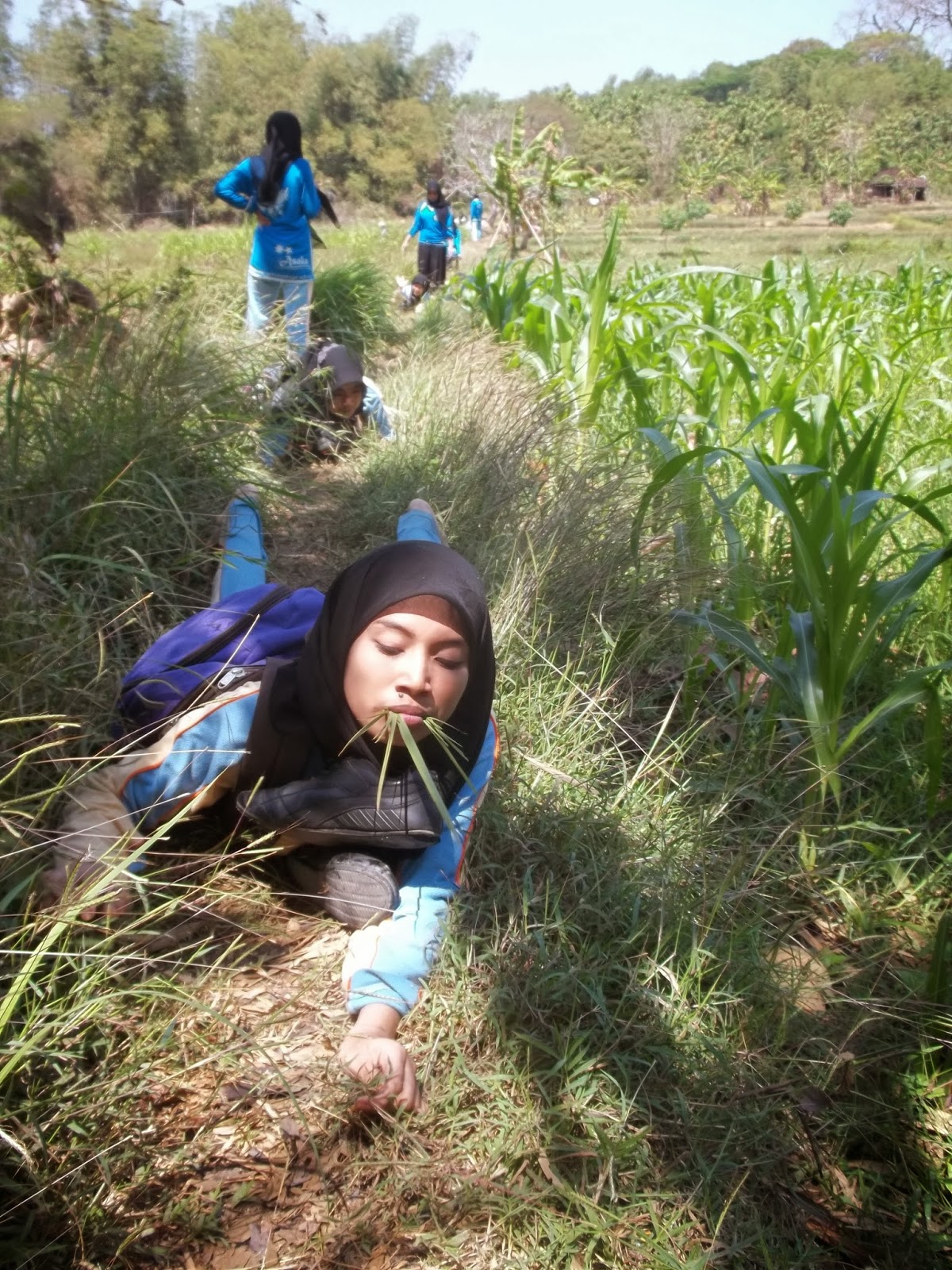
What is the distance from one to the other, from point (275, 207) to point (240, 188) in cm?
27

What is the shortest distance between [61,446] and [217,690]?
1.00 meters

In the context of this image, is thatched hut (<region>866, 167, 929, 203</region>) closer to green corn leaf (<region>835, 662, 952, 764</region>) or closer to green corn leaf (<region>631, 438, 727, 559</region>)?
green corn leaf (<region>631, 438, 727, 559</region>)

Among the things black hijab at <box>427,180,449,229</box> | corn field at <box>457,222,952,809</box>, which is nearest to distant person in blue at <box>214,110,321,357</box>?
corn field at <box>457,222,952,809</box>

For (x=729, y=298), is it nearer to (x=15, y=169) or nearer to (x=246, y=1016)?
(x=15, y=169)

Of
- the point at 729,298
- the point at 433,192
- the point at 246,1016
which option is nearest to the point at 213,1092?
the point at 246,1016

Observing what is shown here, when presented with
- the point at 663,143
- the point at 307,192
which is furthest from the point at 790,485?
the point at 663,143

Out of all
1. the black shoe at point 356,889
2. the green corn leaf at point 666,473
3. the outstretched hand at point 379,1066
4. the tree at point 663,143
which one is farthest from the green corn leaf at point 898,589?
the tree at point 663,143

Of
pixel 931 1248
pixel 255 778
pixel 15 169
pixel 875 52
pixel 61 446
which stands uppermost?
pixel 875 52

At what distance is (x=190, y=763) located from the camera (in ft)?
5.06

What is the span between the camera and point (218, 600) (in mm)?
2184

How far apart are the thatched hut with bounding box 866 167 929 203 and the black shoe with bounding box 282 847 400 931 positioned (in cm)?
3486

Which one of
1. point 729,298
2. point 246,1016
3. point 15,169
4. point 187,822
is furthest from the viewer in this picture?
point 729,298

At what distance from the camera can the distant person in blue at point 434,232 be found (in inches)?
394

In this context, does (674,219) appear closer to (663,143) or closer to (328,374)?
(663,143)
